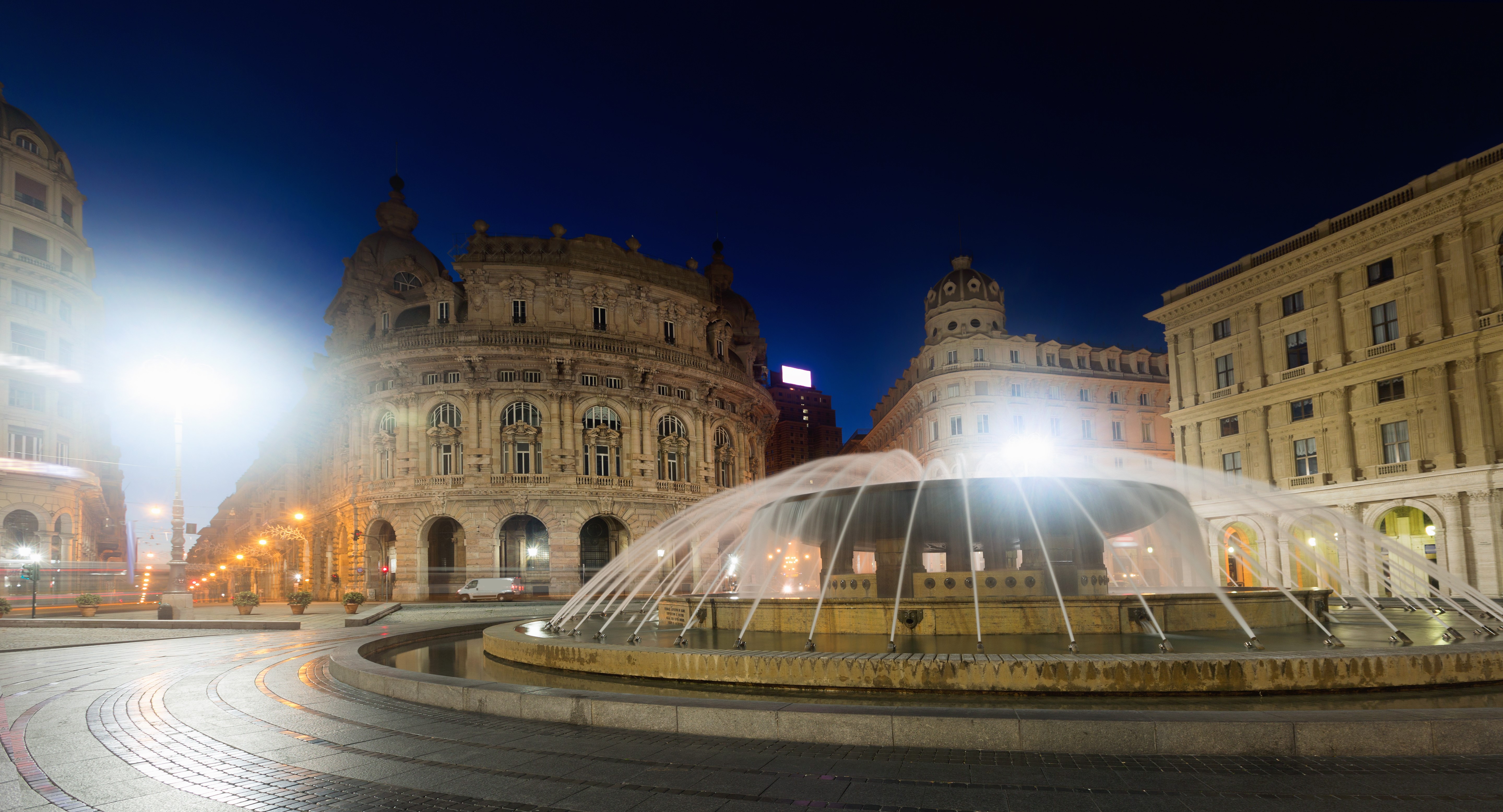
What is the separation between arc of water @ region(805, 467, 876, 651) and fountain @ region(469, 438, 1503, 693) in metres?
0.04

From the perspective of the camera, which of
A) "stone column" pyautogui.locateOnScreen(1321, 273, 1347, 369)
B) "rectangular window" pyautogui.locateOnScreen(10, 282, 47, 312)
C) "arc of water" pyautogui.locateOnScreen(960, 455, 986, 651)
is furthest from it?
"rectangular window" pyautogui.locateOnScreen(10, 282, 47, 312)

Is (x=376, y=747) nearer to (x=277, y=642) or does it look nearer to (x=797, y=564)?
(x=277, y=642)

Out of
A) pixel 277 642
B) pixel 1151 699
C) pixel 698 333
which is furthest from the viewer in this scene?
pixel 698 333

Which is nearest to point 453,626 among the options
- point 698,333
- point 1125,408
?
point 698,333

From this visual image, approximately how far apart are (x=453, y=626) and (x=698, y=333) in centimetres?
3797

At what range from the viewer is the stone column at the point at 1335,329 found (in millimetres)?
38344

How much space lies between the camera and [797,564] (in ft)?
217

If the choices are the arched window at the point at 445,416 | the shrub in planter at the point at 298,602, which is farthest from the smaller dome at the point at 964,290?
the shrub in planter at the point at 298,602

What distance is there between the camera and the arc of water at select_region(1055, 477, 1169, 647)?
32.1 ft

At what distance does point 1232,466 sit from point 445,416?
42606mm

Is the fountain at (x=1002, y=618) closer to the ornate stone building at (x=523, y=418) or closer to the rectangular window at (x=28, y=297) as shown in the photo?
the ornate stone building at (x=523, y=418)

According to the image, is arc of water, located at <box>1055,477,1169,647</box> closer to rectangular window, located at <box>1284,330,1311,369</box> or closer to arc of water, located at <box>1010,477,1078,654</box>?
arc of water, located at <box>1010,477,1078,654</box>

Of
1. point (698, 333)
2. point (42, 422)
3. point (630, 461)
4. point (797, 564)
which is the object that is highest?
point (698, 333)

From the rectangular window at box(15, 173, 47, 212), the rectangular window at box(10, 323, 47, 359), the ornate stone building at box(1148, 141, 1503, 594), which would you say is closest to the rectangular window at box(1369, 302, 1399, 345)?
the ornate stone building at box(1148, 141, 1503, 594)
